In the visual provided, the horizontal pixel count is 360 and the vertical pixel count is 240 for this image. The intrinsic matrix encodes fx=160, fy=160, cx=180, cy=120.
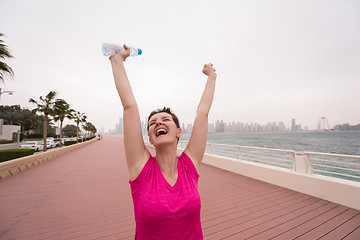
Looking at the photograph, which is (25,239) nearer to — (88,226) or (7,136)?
(88,226)

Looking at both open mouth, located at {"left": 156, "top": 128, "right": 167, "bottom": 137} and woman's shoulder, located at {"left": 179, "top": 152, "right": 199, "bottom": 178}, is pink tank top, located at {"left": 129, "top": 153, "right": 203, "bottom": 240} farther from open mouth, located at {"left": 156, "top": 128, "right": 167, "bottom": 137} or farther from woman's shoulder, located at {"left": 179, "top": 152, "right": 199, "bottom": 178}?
open mouth, located at {"left": 156, "top": 128, "right": 167, "bottom": 137}

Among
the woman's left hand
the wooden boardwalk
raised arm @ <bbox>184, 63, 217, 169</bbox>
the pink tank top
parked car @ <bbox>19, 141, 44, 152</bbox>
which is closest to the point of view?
the pink tank top

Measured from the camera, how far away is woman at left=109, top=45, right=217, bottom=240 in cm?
93

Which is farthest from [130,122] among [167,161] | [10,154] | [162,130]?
[10,154]

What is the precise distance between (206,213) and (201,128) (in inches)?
110

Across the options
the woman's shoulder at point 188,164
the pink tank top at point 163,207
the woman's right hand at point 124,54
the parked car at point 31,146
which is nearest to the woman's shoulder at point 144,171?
the pink tank top at point 163,207

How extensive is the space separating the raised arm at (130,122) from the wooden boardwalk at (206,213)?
7.65ft

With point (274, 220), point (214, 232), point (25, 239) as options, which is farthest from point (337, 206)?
point (25, 239)

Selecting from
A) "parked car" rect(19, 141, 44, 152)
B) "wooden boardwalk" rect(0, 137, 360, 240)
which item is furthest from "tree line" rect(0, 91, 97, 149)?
"wooden boardwalk" rect(0, 137, 360, 240)

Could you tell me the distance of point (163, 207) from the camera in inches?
35.8

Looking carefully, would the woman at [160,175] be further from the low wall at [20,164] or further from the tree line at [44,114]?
the tree line at [44,114]

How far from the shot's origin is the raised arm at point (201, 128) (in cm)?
129

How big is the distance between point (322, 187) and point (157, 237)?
4.66 m

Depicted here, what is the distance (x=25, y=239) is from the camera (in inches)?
101
